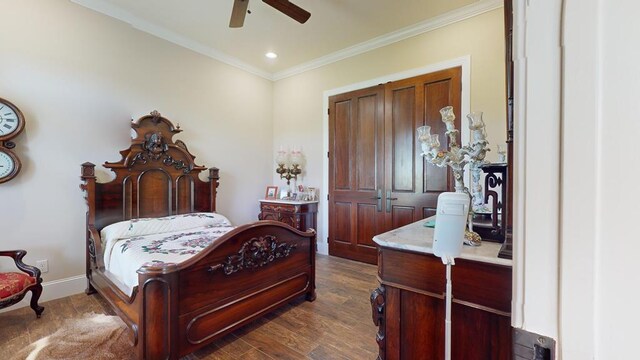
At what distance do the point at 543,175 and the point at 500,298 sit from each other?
99 cm

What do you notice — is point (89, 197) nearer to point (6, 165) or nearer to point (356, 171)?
point (6, 165)

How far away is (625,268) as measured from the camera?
31 centimetres

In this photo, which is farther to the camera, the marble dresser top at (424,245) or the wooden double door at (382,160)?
the wooden double door at (382,160)

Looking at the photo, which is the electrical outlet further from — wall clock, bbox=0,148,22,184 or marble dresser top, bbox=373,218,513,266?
marble dresser top, bbox=373,218,513,266

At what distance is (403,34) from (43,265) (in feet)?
15.4

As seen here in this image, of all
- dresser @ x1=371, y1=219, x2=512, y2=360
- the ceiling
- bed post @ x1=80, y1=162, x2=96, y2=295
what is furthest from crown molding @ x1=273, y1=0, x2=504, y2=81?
bed post @ x1=80, y1=162, x2=96, y2=295

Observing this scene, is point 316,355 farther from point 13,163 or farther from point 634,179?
point 13,163

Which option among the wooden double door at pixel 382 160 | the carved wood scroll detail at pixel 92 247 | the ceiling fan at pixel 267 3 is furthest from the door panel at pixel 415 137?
the carved wood scroll detail at pixel 92 247

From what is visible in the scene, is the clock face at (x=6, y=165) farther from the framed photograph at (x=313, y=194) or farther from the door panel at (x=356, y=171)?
the door panel at (x=356, y=171)

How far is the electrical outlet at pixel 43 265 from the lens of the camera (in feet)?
8.67

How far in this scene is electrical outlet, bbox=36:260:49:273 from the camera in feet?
8.67

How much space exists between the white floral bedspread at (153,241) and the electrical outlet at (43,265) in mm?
575

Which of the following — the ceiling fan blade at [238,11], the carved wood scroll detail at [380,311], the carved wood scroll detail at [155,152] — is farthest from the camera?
the carved wood scroll detail at [155,152]

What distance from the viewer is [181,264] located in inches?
68.9
